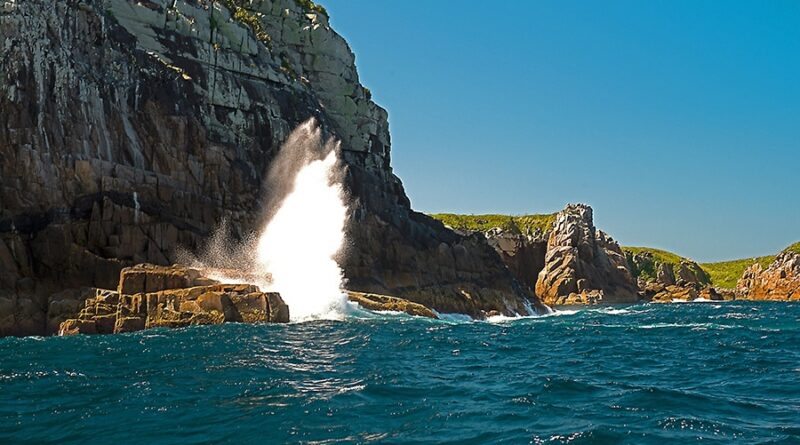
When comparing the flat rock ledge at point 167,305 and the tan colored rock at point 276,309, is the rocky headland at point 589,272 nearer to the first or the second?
the tan colored rock at point 276,309

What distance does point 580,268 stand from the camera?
118250 mm

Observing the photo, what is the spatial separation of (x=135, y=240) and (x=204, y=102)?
22.5 metres

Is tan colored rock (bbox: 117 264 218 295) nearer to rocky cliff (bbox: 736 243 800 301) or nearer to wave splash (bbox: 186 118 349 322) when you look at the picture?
wave splash (bbox: 186 118 349 322)

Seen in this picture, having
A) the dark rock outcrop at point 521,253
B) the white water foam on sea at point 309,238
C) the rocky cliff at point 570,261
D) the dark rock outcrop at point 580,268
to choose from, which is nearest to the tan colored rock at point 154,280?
the white water foam on sea at point 309,238

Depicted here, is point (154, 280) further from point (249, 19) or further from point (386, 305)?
point (249, 19)

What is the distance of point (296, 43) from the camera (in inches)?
3479

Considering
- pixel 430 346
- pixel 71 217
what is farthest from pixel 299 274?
pixel 430 346

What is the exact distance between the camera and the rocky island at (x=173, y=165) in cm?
4197

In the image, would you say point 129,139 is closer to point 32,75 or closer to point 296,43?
point 32,75

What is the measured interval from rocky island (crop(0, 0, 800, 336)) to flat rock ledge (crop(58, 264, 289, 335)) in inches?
3.4

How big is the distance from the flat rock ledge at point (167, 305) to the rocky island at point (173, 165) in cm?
9

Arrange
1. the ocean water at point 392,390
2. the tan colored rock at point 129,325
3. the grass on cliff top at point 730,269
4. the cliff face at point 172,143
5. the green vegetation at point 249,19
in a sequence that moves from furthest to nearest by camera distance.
Answer: the grass on cliff top at point 730,269 < the green vegetation at point 249,19 < the cliff face at point 172,143 < the tan colored rock at point 129,325 < the ocean water at point 392,390

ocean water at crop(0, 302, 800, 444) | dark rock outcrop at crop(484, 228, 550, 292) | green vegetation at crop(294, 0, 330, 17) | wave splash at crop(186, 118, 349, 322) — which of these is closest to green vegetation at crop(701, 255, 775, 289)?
dark rock outcrop at crop(484, 228, 550, 292)

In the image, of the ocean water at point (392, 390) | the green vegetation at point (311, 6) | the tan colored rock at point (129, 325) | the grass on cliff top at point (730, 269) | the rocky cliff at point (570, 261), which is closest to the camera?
the ocean water at point (392, 390)
